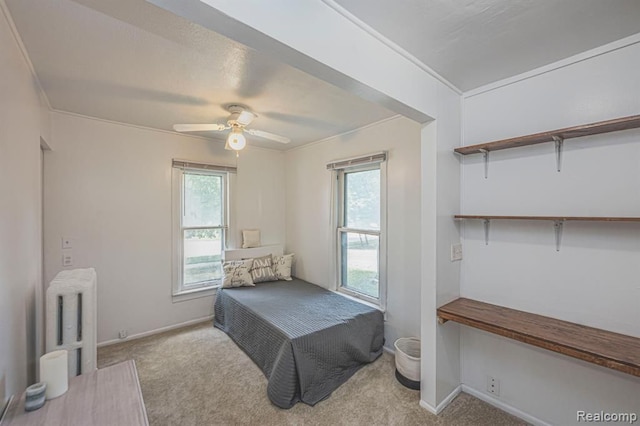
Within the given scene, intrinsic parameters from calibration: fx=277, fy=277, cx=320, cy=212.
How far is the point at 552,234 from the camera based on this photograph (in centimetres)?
183

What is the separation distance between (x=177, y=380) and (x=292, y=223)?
244 centimetres

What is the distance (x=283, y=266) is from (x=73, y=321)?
2497mm

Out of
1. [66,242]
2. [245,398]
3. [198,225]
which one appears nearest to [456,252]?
[245,398]

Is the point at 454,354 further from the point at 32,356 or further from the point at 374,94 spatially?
the point at 32,356

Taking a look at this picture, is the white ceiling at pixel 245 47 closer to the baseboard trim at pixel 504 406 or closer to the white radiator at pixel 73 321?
the white radiator at pixel 73 321

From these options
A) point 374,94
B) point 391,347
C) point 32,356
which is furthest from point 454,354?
point 32,356

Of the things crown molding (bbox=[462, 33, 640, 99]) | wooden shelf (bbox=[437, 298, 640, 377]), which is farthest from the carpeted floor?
crown molding (bbox=[462, 33, 640, 99])

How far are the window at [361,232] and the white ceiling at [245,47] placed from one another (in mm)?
906

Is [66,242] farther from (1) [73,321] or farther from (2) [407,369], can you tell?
(2) [407,369]

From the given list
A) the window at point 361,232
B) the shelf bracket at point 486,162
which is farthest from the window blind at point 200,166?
the shelf bracket at point 486,162

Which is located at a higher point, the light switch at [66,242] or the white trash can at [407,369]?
the light switch at [66,242]

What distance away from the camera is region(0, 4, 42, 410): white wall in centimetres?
134

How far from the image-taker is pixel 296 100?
240 centimetres

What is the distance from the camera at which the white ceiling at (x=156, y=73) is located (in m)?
1.42
